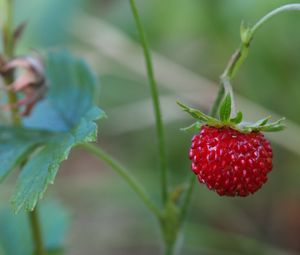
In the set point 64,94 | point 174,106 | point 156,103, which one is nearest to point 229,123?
point 156,103

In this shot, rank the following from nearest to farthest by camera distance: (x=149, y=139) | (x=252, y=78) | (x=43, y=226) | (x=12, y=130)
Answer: (x=12, y=130) → (x=43, y=226) → (x=252, y=78) → (x=149, y=139)

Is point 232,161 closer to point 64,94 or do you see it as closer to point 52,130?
point 52,130

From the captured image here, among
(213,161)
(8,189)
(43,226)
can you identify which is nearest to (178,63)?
(8,189)

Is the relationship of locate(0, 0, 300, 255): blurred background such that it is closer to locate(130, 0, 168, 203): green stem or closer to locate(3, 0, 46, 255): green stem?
locate(3, 0, 46, 255): green stem

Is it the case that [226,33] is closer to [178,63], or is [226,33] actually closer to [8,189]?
[178,63]

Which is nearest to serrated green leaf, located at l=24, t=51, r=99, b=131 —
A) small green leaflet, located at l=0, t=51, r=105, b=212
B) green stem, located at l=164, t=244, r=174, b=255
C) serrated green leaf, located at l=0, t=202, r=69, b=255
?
small green leaflet, located at l=0, t=51, r=105, b=212

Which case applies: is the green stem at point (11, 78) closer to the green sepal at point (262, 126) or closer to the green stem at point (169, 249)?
the green stem at point (169, 249)
